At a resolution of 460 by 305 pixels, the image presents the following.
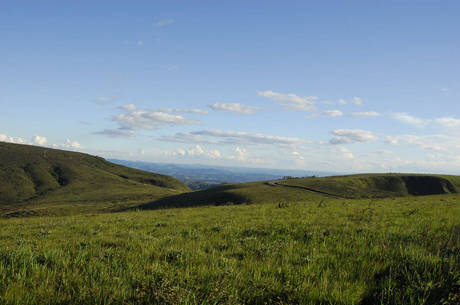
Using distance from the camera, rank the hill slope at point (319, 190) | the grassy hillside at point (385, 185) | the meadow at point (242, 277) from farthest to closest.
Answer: the grassy hillside at point (385, 185), the hill slope at point (319, 190), the meadow at point (242, 277)

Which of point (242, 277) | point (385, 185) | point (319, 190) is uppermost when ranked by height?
point (242, 277)

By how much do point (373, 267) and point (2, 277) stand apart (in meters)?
6.86

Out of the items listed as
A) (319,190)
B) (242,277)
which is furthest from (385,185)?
(242,277)

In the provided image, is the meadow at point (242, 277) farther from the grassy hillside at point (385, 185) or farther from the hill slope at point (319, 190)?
the grassy hillside at point (385, 185)

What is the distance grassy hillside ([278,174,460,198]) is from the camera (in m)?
104

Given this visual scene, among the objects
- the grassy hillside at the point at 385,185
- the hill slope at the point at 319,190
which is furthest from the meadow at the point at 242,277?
the grassy hillside at the point at 385,185

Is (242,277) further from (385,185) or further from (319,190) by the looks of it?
(385,185)

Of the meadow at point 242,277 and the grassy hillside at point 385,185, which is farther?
the grassy hillside at point 385,185

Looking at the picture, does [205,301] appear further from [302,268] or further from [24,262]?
[24,262]

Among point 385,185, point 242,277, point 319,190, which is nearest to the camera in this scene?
point 242,277

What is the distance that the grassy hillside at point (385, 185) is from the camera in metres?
104

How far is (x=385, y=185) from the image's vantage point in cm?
12250

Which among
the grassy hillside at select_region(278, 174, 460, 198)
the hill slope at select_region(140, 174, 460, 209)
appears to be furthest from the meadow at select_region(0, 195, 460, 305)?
the grassy hillside at select_region(278, 174, 460, 198)

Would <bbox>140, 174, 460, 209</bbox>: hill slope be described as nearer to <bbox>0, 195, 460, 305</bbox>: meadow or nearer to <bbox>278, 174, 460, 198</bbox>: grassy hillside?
<bbox>278, 174, 460, 198</bbox>: grassy hillside
